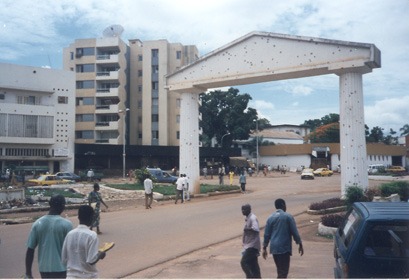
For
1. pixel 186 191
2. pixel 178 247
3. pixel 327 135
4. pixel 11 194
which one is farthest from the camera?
pixel 327 135

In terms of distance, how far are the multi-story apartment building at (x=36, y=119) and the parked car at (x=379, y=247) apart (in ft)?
127

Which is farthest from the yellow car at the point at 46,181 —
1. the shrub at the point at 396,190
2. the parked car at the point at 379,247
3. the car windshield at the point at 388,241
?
the car windshield at the point at 388,241

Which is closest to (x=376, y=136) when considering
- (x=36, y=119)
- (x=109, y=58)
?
(x=109, y=58)

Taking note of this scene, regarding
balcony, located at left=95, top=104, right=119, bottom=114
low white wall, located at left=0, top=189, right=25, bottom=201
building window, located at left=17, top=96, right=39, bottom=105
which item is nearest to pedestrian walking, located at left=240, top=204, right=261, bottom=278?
low white wall, located at left=0, top=189, right=25, bottom=201

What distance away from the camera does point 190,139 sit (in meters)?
24.6

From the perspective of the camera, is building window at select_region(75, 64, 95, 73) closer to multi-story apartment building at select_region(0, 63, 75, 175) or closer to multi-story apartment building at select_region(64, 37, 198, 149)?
multi-story apartment building at select_region(64, 37, 198, 149)

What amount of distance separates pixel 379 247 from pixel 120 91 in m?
50.7

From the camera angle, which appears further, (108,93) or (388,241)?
(108,93)

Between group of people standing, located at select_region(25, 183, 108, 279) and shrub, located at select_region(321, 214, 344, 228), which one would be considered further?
shrub, located at select_region(321, 214, 344, 228)

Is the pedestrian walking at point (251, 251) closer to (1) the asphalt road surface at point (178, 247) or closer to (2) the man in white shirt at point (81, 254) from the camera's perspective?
(1) the asphalt road surface at point (178, 247)

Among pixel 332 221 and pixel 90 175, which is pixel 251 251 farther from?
pixel 90 175

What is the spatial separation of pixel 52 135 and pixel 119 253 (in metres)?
36.4

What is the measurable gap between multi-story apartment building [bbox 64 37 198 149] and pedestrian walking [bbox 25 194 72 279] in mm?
48310

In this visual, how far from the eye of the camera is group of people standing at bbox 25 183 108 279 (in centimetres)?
453
